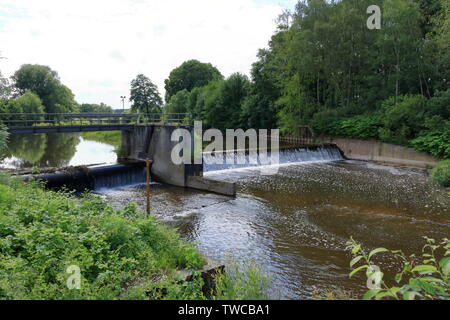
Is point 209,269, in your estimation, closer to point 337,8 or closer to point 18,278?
point 18,278

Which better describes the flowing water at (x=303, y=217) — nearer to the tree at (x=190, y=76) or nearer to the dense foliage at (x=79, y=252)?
the dense foliage at (x=79, y=252)

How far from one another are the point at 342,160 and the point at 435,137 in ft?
22.3

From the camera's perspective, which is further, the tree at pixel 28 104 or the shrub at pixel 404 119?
the tree at pixel 28 104

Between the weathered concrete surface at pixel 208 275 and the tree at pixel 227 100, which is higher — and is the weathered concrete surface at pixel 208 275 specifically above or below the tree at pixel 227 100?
below

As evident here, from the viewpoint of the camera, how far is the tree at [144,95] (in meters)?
55.7

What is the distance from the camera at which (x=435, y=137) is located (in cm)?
2316

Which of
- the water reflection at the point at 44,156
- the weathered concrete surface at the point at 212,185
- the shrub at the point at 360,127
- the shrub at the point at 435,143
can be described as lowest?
the weathered concrete surface at the point at 212,185

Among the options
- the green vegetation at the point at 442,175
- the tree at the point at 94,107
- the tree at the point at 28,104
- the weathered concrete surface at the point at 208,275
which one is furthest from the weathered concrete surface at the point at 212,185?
the tree at the point at 94,107

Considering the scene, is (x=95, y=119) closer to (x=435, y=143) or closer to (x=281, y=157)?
(x=281, y=157)

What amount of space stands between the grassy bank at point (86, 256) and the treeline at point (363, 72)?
2251 centimetres

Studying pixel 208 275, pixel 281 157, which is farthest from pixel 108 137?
pixel 208 275

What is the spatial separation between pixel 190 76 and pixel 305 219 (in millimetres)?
58491

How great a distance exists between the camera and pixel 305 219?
41.1 feet

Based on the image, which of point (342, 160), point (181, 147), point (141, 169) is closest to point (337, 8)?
point (342, 160)
